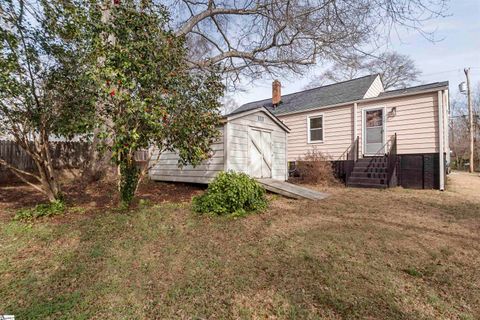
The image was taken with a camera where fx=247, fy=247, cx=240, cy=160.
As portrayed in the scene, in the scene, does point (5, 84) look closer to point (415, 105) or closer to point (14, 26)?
point (14, 26)

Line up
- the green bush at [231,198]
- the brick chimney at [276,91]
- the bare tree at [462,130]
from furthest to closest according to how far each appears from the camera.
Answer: the bare tree at [462,130], the brick chimney at [276,91], the green bush at [231,198]

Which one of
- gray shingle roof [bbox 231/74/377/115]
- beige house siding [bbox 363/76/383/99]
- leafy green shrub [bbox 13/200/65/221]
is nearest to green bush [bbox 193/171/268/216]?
leafy green shrub [bbox 13/200/65/221]

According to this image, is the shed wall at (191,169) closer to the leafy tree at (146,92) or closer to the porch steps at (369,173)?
the leafy tree at (146,92)

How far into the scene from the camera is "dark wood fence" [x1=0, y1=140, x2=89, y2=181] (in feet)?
30.7

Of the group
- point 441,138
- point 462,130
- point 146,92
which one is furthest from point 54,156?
point 462,130

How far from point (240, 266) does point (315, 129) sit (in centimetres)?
1047

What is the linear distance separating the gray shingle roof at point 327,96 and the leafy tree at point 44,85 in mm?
6829

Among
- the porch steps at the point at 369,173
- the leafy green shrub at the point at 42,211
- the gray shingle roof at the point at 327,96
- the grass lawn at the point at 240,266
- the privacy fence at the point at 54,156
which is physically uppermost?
the gray shingle roof at the point at 327,96

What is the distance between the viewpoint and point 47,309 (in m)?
2.36

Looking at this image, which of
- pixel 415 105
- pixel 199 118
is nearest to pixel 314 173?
pixel 415 105

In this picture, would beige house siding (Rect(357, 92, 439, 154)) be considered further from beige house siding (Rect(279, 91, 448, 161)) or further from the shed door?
the shed door

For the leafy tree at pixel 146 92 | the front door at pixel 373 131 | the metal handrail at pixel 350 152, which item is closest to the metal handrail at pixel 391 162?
the front door at pixel 373 131

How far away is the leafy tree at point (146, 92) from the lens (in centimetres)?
442

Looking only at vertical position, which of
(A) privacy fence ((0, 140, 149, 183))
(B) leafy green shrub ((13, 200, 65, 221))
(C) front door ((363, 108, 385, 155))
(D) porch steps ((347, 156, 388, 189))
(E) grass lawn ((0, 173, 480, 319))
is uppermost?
(C) front door ((363, 108, 385, 155))
